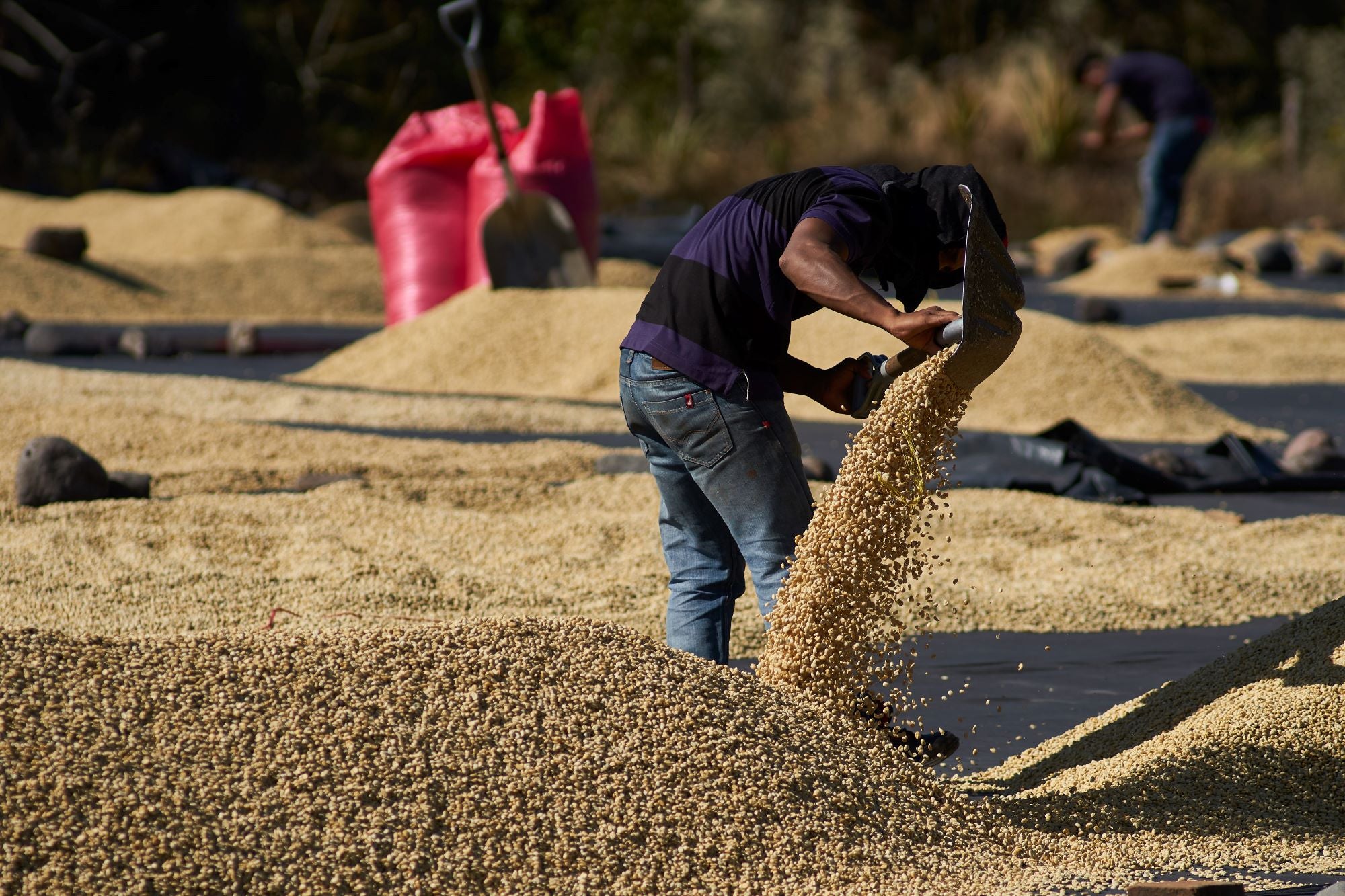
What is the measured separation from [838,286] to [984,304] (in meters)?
0.23

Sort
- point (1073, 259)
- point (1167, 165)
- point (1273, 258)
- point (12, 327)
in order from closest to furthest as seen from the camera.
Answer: point (12, 327) < point (1167, 165) < point (1273, 258) < point (1073, 259)

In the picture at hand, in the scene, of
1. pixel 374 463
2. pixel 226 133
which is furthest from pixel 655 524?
pixel 226 133

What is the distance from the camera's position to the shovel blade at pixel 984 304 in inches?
90.6

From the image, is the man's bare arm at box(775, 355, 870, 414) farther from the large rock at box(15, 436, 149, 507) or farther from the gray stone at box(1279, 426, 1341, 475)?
the gray stone at box(1279, 426, 1341, 475)

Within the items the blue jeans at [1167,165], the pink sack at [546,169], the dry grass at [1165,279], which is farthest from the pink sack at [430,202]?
the dry grass at [1165,279]

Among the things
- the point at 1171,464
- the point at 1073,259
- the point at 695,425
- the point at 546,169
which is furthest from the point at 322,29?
the point at 695,425

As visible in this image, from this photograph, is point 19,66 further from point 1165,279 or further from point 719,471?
point 719,471

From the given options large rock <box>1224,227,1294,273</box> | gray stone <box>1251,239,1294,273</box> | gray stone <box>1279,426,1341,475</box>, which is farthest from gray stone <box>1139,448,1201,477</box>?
gray stone <box>1251,239,1294,273</box>

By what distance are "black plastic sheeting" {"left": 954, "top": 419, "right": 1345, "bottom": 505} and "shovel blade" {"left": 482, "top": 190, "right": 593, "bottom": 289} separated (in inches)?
137

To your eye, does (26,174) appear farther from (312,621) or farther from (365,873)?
(365,873)

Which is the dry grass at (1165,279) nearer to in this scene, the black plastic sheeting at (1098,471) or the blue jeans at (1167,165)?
the blue jeans at (1167,165)

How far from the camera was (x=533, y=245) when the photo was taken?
334 inches

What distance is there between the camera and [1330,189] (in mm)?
18469

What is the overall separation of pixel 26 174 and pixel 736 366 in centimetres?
1548
